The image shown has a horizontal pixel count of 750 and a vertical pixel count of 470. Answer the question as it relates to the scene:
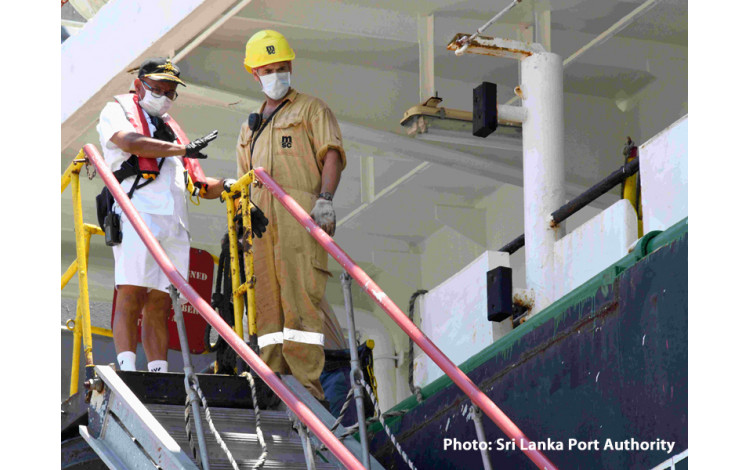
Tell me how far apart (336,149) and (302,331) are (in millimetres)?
1030

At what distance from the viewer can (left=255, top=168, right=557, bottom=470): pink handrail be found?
5.32 meters

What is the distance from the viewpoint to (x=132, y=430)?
559cm

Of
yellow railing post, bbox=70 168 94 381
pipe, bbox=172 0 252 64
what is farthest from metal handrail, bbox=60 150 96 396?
pipe, bbox=172 0 252 64

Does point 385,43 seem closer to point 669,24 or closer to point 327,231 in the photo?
point 669,24

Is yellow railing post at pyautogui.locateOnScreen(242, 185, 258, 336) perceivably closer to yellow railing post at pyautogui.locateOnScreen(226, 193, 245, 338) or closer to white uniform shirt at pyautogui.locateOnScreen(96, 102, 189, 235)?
yellow railing post at pyautogui.locateOnScreen(226, 193, 245, 338)

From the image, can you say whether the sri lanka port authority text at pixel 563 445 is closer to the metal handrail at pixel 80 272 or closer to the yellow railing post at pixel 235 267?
the yellow railing post at pixel 235 267

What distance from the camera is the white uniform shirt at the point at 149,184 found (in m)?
6.60

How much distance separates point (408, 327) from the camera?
5.79 meters

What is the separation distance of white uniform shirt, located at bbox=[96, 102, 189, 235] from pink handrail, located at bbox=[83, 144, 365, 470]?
Answer: 0.55 feet

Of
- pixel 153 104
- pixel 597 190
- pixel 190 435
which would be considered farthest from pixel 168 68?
pixel 597 190

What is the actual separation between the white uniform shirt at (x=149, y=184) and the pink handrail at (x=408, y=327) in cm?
44

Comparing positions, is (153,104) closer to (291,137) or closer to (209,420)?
(291,137)

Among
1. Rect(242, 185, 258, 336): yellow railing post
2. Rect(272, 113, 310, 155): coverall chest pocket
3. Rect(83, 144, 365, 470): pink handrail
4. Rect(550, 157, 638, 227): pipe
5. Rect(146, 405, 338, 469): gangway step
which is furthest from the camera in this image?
Rect(550, 157, 638, 227): pipe

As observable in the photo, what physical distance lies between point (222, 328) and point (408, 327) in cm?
84
